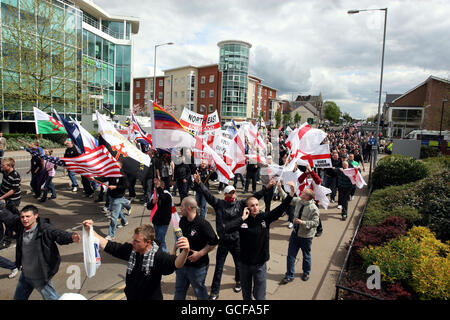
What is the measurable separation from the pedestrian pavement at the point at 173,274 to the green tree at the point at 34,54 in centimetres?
1462

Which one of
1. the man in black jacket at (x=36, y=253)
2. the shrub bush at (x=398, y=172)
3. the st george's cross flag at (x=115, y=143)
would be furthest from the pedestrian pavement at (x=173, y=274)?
the shrub bush at (x=398, y=172)

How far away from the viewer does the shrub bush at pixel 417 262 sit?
4.10m

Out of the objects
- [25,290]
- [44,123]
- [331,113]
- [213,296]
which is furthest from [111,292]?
[331,113]

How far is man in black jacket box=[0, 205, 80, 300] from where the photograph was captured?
363 centimetres

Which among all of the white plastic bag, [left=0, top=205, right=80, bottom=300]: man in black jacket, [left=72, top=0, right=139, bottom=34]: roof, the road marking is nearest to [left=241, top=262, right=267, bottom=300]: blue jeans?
the white plastic bag

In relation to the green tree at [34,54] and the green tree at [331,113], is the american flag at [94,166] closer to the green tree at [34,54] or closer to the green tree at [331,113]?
the green tree at [34,54]

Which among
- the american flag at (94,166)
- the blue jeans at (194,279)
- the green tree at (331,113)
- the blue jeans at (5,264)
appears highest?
the green tree at (331,113)

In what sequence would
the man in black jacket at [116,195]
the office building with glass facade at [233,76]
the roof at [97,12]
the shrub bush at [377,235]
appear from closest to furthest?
the shrub bush at [377,235], the man in black jacket at [116,195], the roof at [97,12], the office building with glass facade at [233,76]

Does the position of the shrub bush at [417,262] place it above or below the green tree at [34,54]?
below

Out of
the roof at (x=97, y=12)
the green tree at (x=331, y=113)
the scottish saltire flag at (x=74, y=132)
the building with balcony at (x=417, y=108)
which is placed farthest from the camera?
the green tree at (x=331, y=113)

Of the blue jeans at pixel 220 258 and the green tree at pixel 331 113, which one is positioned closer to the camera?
the blue jeans at pixel 220 258

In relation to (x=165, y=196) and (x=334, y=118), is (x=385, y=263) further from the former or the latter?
(x=334, y=118)

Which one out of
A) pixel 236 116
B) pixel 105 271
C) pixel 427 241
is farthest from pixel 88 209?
pixel 236 116

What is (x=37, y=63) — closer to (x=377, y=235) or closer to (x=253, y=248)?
(x=253, y=248)
